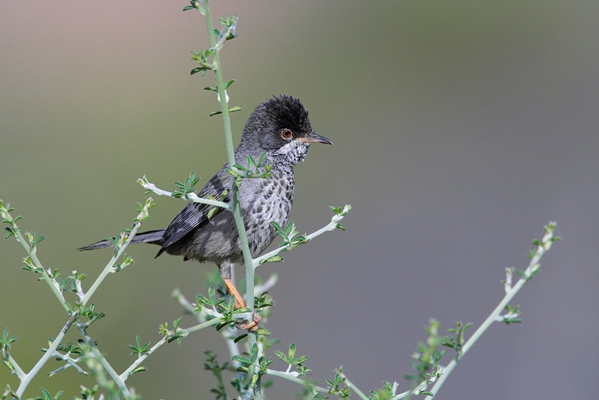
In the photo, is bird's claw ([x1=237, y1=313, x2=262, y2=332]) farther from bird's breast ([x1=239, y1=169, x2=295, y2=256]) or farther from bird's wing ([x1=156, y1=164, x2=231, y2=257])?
bird's wing ([x1=156, y1=164, x2=231, y2=257])

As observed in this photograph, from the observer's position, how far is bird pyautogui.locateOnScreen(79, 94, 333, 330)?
3.41m

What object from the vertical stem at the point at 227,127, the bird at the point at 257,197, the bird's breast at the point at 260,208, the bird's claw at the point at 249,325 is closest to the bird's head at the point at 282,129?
the bird at the point at 257,197

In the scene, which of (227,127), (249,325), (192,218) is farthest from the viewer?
(192,218)

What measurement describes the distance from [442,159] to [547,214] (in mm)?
1648

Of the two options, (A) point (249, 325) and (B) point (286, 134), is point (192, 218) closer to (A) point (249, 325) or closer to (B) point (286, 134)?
(B) point (286, 134)

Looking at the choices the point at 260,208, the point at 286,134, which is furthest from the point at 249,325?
the point at 286,134

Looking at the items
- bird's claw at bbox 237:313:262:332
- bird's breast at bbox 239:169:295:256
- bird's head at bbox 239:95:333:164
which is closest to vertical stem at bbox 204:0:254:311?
bird's claw at bbox 237:313:262:332

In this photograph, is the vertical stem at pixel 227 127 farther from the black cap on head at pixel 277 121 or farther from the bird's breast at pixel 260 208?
the black cap on head at pixel 277 121

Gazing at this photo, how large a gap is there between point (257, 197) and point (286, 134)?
1.38ft

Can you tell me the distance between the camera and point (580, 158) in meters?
8.28

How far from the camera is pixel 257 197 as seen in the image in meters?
3.41

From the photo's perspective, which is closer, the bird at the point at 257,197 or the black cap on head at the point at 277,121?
the bird at the point at 257,197

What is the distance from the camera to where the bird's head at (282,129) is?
11.9ft

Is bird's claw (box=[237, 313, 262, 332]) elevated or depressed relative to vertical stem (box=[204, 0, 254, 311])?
depressed
